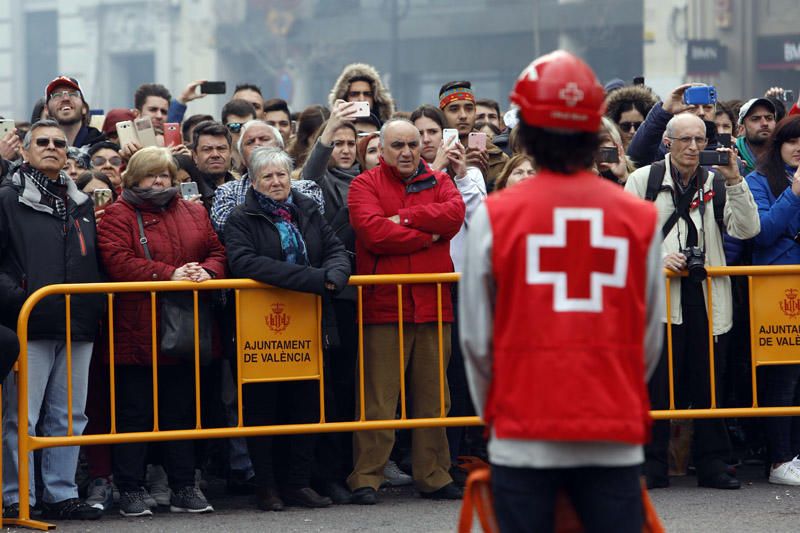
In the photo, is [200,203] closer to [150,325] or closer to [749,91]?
[150,325]

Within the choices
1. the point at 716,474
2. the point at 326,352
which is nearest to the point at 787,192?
the point at 716,474

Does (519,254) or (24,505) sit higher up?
(519,254)

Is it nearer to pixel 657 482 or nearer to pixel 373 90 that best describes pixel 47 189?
pixel 373 90

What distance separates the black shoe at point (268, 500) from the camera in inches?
298

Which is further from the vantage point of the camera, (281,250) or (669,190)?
(669,190)

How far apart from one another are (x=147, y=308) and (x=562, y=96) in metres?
4.25

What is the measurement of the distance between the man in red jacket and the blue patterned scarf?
0.35 metres

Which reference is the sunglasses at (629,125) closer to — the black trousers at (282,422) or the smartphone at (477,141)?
the smartphone at (477,141)

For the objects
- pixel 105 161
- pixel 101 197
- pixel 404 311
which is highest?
pixel 105 161

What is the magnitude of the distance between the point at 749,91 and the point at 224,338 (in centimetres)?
2892

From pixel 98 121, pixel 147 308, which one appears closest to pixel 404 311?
pixel 147 308

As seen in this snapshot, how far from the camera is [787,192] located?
813 cm

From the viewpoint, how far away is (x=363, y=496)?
7.72 meters

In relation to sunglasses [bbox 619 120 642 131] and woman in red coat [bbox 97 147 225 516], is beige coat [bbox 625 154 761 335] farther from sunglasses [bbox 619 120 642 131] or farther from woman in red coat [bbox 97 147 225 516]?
woman in red coat [bbox 97 147 225 516]
